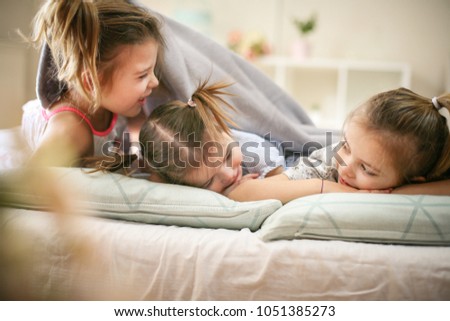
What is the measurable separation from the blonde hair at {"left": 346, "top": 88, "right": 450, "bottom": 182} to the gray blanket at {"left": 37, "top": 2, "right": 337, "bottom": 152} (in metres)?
0.18

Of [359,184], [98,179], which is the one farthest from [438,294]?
[98,179]

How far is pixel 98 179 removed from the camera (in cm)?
56

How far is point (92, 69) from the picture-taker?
0.56m

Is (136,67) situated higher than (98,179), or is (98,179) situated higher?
(136,67)

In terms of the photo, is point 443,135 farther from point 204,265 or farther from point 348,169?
point 204,265

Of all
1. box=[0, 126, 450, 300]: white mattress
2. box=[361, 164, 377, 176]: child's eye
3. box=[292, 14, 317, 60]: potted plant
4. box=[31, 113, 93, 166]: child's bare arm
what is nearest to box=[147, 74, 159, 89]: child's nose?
box=[31, 113, 93, 166]: child's bare arm

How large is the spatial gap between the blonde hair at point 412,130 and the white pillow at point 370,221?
0.06m

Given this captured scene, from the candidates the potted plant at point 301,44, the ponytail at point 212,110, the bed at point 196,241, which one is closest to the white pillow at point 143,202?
the bed at point 196,241

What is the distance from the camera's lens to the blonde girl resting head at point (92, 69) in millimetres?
536

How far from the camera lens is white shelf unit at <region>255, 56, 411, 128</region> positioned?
0.65 metres

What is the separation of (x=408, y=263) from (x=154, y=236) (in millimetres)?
302

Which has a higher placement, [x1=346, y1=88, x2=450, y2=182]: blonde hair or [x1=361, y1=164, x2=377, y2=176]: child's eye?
[x1=346, y1=88, x2=450, y2=182]: blonde hair

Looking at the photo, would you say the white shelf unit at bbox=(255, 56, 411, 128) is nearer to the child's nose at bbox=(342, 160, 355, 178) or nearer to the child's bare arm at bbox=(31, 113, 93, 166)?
the child's nose at bbox=(342, 160, 355, 178)
